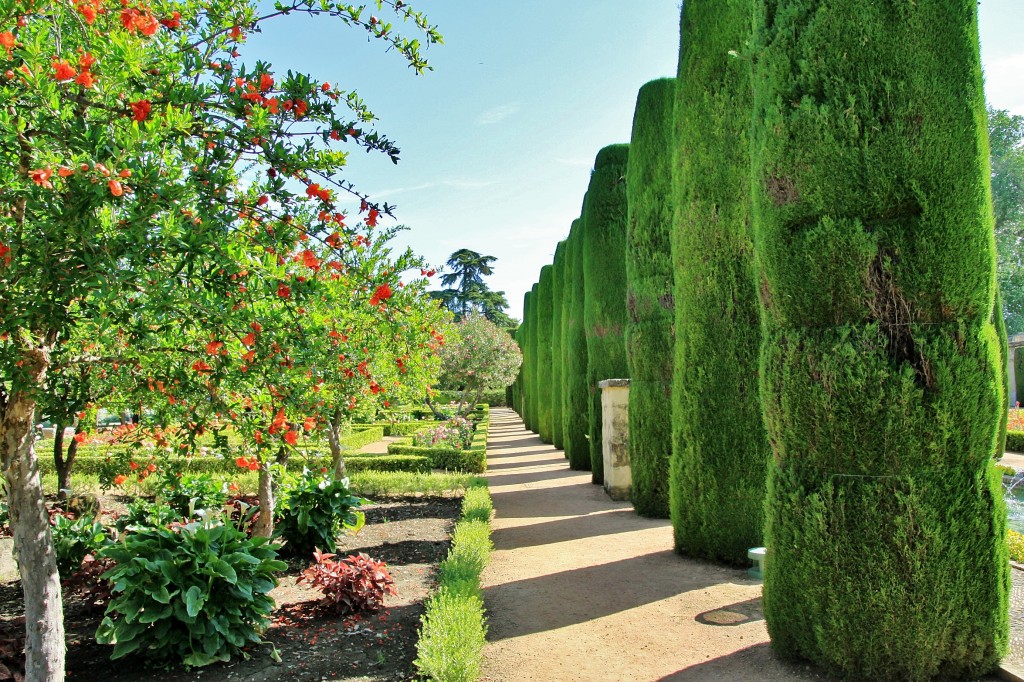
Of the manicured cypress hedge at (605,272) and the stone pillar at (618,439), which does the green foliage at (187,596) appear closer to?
the stone pillar at (618,439)

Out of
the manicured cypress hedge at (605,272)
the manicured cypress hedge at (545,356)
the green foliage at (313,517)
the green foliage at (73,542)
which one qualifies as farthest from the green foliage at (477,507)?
the manicured cypress hedge at (545,356)

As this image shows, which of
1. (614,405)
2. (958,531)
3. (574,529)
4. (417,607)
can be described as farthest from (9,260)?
(614,405)

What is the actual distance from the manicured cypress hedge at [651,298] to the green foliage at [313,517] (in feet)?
14.4

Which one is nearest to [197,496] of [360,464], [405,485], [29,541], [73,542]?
[73,542]

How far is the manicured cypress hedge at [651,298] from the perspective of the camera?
31.8 feet

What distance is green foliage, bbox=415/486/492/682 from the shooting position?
401 centimetres

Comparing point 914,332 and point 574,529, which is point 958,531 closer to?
point 914,332

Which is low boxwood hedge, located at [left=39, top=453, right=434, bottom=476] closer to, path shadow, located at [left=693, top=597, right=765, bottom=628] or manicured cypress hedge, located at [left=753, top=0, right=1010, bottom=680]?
path shadow, located at [left=693, top=597, right=765, bottom=628]

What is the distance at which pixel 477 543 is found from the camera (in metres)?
7.18

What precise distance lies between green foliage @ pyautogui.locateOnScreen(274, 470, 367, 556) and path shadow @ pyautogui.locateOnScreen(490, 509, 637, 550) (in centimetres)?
202

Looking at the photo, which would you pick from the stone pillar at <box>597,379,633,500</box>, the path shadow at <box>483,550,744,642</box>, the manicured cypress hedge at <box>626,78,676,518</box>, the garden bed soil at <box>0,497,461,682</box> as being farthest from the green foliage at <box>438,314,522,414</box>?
the path shadow at <box>483,550,744,642</box>

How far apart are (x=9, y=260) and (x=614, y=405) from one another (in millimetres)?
9351

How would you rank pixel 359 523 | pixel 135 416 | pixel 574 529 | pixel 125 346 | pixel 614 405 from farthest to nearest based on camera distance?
pixel 614 405 < pixel 574 529 < pixel 359 523 < pixel 135 416 < pixel 125 346

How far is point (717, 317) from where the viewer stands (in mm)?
7148
